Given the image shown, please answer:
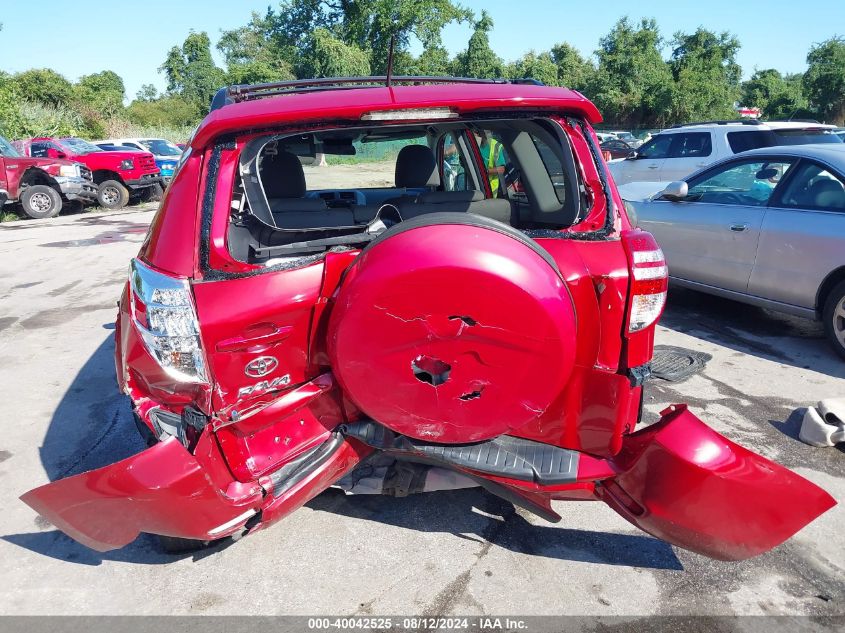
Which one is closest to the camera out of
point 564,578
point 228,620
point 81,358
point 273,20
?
point 228,620

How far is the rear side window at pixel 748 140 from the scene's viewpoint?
8.92 meters

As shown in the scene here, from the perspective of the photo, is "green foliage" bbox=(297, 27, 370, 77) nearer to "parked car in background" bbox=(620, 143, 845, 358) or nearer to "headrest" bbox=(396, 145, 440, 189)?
"parked car in background" bbox=(620, 143, 845, 358)

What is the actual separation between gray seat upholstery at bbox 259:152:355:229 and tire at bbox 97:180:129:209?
1509 cm

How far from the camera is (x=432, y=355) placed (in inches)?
82.2

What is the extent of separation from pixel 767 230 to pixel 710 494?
3.82 metres

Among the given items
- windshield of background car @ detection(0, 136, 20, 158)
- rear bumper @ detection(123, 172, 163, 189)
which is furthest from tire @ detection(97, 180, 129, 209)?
windshield of background car @ detection(0, 136, 20, 158)

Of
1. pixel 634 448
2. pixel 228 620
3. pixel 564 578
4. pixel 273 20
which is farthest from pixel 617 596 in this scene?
pixel 273 20

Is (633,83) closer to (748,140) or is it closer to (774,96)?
(774,96)

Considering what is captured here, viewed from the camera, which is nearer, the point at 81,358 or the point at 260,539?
the point at 260,539

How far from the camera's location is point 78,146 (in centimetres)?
1752

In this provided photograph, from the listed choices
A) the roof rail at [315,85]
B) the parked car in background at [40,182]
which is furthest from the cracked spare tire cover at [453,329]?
the parked car in background at [40,182]

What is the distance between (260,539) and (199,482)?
86cm

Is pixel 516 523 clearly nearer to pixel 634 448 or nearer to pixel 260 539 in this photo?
pixel 634 448

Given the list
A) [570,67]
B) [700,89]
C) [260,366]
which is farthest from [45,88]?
[260,366]
